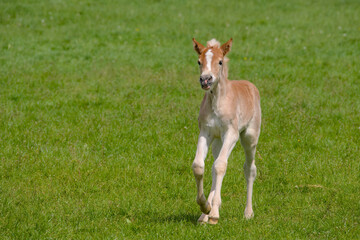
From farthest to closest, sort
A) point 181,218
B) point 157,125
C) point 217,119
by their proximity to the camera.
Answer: point 157,125, point 181,218, point 217,119

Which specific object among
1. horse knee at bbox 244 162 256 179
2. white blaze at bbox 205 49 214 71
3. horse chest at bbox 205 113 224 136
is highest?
white blaze at bbox 205 49 214 71

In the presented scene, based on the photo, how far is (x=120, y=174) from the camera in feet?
29.2

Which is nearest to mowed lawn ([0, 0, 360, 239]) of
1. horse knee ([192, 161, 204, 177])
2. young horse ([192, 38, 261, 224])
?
young horse ([192, 38, 261, 224])

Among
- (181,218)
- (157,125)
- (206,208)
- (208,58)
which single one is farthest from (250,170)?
(157,125)

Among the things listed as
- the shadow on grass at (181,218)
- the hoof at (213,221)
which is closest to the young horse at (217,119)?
the hoof at (213,221)

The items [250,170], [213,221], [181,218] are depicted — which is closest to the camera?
[213,221]

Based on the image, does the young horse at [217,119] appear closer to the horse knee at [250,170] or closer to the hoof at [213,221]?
the hoof at [213,221]

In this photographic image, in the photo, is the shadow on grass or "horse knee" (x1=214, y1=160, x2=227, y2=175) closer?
"horse knee" (x1=214, y1=160, x2=227, y2=175)

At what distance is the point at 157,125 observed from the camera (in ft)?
36.4

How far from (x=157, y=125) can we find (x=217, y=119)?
4.35 m

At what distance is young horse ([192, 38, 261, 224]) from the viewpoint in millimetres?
6605

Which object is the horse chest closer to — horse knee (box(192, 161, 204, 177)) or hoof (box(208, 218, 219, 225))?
horse knee (box(192, 161, 204, 177))

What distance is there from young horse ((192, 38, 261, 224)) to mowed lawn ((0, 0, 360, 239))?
0.40m

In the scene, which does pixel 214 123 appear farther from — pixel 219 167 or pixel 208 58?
pixel 208 58
